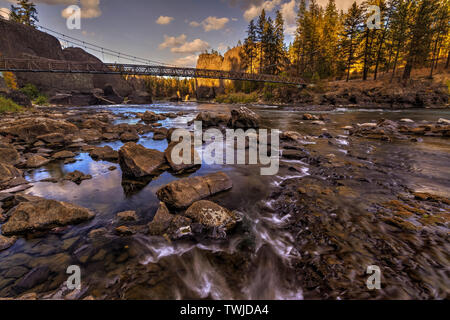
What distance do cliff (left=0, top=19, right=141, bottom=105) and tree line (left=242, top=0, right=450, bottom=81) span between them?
5065cm

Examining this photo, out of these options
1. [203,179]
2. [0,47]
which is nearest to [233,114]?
[203,179]

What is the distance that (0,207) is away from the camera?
4.01 metres

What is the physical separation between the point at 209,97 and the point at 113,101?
4125 centimetres

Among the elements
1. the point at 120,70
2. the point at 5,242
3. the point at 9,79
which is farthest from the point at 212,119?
the point at 9,79

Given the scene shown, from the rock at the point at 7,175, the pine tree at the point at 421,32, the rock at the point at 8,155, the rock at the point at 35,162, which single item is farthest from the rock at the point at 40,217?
the pine tree at the point at 421,32

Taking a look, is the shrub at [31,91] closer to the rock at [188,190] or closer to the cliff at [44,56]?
the cliff at [44,56]

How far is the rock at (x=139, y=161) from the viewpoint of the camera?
598cm

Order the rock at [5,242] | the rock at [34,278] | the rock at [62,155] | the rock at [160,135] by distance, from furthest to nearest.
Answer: the rock at [160,135]
the rock at [62,155]
the rock at [5,242]
the rock at [34,278]

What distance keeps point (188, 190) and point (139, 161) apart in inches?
105

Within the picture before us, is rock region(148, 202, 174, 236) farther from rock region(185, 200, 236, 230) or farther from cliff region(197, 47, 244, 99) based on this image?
cliff region(197, 47, 244, 99)

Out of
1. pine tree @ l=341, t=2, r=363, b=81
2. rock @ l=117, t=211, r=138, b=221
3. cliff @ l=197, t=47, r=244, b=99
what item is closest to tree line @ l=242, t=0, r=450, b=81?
pine tree @ l=341, t=2, r=363, b=81

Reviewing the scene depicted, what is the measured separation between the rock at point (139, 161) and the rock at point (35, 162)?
3.34 metres

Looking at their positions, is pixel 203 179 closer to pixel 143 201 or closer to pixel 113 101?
pixel 143 201

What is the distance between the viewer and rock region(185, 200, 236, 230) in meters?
3.71
